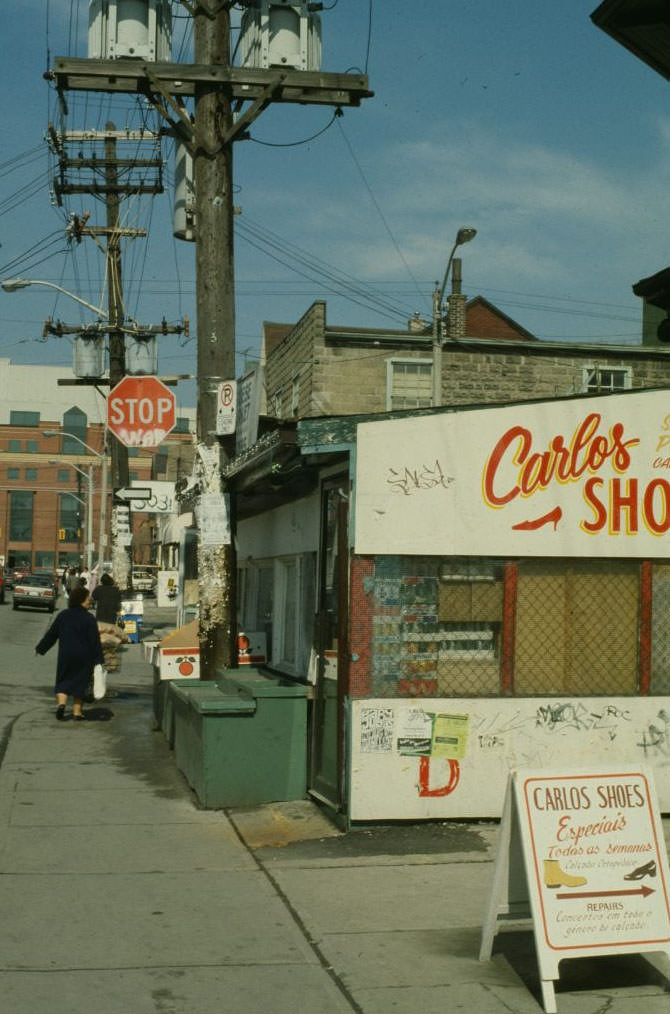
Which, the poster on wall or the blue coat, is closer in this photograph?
the poster on wall

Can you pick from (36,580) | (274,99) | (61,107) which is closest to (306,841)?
(274,99)

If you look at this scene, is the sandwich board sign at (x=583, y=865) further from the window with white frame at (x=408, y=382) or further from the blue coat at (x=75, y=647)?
the window with white frame at (x=408, y=382)

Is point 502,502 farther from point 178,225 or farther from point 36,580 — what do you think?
point 36,580

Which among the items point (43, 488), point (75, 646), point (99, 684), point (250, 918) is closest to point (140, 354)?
point (99, 684)

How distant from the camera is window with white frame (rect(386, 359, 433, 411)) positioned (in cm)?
2980

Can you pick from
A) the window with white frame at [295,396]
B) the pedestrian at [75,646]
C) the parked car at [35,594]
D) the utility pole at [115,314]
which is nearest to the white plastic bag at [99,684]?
the pedestrian at [75,646]

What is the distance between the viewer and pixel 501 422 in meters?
9.34

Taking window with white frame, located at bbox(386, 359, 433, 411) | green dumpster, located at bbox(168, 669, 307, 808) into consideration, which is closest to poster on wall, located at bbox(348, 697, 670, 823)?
green dumpster, located at bbox(168, 669, 307, 808)

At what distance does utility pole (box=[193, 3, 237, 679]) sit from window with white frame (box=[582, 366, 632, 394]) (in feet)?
65.6

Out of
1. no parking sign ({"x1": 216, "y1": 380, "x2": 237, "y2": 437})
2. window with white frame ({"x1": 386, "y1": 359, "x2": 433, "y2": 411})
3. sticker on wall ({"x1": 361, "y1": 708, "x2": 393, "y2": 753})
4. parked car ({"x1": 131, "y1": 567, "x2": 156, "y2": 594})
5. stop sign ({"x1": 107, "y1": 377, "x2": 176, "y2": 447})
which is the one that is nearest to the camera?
sticker on wall ({"x1": 361, "y1": 708, "x2": 393, "y2": 753})

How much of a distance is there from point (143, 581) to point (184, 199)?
5674cm

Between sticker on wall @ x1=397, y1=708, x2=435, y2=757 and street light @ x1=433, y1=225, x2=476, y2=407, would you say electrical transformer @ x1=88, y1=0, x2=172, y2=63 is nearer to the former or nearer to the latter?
sticker on wall @ x1=397, y1=708, x2=435, y2=757

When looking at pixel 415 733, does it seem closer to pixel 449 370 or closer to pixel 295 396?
pixel 449 370

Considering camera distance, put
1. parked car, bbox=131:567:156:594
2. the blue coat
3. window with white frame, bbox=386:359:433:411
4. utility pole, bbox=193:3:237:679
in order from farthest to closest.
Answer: parked car, bbox=131:567:156:594, window with white frame, bbox=386:359:433:411, the blue coat, utility pole, bbox=193:3:237:679
